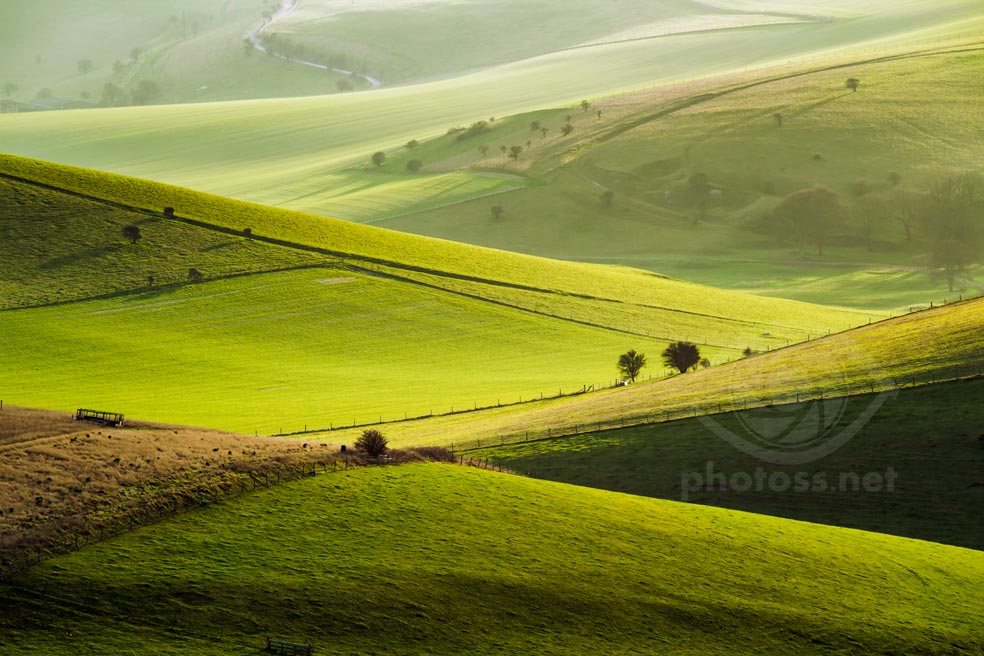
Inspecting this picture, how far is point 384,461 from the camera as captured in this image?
3956cm

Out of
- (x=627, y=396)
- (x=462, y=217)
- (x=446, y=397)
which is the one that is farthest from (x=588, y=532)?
(x=462, y=217)

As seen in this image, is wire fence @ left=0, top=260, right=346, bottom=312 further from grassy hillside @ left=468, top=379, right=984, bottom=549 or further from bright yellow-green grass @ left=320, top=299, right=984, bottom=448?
grassy hillside @ left=468, top=379, right=984, bottom=549

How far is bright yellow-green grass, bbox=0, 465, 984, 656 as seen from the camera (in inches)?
1036

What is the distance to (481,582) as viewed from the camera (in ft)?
96.9

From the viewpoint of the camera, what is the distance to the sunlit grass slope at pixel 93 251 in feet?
286

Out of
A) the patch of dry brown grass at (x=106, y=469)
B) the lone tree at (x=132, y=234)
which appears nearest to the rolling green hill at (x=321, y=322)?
the lone tree at (x=132, y=234)

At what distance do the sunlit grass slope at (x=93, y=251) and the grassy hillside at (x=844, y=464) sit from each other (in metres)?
50.4

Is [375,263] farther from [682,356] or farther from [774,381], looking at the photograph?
[774,381]

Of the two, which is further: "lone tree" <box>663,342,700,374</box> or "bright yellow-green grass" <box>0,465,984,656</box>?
"lone tree" <box>663,342,700,374</box>

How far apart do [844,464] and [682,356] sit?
3035cm

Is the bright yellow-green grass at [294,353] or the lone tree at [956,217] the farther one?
the lone tree at [956,217]

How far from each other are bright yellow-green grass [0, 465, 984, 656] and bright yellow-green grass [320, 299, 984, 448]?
14.2 m

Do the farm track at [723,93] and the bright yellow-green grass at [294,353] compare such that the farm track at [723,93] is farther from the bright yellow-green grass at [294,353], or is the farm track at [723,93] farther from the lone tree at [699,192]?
the bright yellow-green grass at [294,353]

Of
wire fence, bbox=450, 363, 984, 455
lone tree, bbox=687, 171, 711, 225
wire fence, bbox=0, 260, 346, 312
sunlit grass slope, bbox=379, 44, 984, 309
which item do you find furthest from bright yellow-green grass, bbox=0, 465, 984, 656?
lone tree, bbox=687, 171, 711, 225
